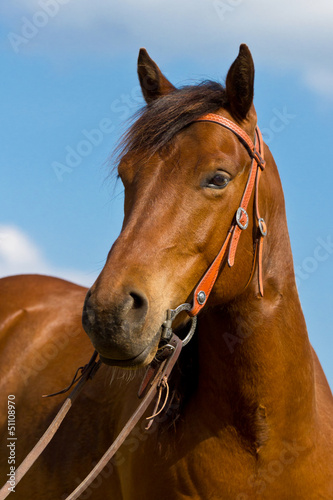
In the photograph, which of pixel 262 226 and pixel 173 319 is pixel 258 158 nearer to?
pixel 262 226

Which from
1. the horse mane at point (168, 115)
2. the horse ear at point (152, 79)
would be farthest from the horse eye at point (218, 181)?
the horse ear at point (152, 79)

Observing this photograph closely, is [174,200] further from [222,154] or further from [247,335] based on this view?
[247,335]

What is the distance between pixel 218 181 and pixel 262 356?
0.93 metres

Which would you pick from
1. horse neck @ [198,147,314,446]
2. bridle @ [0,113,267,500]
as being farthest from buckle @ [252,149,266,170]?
horse neck @ [198,147,314,446]

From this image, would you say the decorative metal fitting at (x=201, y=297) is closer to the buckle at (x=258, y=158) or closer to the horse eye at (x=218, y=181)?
the horse eye at (x=218, y=181)

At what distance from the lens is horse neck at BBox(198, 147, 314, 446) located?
3.17 metres

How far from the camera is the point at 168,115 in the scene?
3117mm

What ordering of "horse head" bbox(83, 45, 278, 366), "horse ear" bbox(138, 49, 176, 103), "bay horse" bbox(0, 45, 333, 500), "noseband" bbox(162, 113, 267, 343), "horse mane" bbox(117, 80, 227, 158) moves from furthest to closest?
"horse ear" bbox(138, 49, 176, 103), "horse mane" bbox(117, 80, 227, 158), "noseband" bbox(162, 113, 267, 343), "bay horse" bbox(0, 45, 333, 500), "horse head" bbox(83, 45, 278, 366)

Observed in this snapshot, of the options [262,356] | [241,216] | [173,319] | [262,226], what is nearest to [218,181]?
[241,216]

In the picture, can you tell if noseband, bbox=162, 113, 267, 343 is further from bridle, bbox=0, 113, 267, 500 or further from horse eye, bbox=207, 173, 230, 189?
horse eye, bbox=207, 173, 230, 189

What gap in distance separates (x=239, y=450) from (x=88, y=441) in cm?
139

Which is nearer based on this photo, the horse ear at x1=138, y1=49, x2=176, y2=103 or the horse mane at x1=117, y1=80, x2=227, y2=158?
the horse mane at x1=117, y1=80, x2=227, y2=158

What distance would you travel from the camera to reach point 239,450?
10.4ft

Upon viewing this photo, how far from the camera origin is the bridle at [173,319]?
2.76m
